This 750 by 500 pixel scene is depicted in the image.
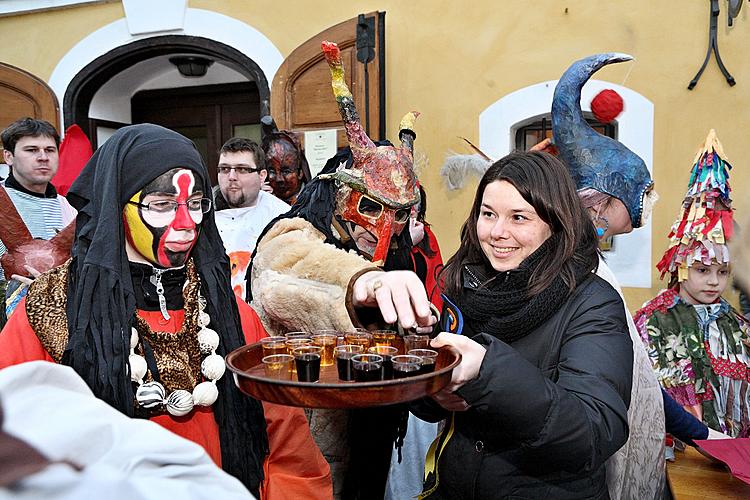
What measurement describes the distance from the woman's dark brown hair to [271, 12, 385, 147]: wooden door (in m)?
3.70

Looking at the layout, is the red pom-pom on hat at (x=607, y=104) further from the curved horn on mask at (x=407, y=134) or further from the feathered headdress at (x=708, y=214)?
the curved horn on mask at (x=407, y=134)

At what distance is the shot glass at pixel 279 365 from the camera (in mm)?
1290

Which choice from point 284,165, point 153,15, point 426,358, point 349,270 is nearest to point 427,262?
point 284,165

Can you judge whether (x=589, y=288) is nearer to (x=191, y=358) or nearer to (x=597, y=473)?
(x=597, y=473)

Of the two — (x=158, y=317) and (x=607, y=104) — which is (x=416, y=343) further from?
(x=607, y=104)

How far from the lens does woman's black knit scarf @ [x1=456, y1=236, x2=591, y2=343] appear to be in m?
1.52

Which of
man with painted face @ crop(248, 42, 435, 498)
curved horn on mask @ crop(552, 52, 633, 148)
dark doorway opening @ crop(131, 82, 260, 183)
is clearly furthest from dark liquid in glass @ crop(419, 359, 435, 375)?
dark doorway opening @ crop(131, 82, 260, 183)

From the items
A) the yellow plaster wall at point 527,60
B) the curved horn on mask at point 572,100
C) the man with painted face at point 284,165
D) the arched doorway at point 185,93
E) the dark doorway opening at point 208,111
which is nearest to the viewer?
the curved horn on mask at point 572,100

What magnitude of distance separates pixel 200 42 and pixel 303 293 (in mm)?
4958

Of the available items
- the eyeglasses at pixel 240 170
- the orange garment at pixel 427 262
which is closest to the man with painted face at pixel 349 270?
the orange garment at pixel 427 262

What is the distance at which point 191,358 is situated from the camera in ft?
5.00

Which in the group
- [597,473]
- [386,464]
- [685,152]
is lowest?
[386,464]

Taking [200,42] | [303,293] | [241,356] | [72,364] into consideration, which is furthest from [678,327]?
[200,42]

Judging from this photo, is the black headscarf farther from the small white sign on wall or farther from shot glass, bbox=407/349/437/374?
the small white sign on wall
